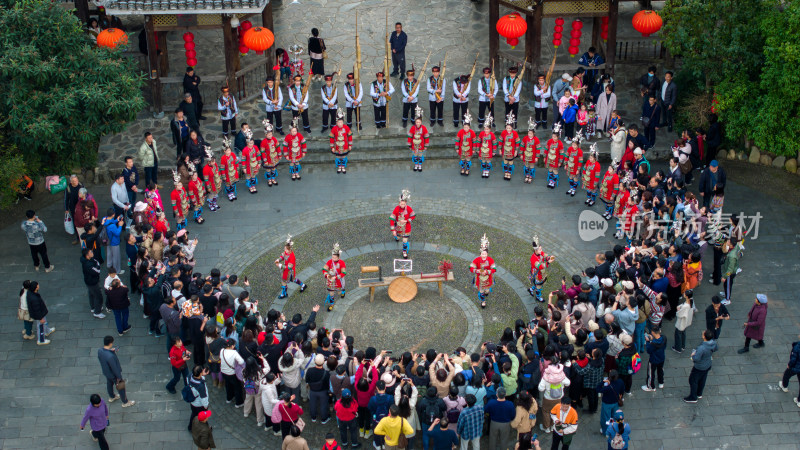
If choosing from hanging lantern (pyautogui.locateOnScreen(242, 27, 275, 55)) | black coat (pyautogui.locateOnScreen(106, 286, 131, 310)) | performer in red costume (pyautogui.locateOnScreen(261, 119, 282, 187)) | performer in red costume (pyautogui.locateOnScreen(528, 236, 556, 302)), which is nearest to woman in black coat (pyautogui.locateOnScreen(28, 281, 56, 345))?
black coat (pyautogui.locateOnScreen(106, 286, 131, 310))

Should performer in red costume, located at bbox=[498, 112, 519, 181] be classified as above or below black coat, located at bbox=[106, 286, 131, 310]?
above

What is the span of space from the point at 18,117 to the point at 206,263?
5284mm

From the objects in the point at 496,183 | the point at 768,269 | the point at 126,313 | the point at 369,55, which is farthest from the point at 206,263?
the point at 768,269

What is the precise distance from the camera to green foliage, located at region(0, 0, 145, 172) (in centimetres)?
2130

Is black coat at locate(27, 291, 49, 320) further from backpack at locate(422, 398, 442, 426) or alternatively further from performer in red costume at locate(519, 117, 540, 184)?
performer in red costume at locate(519, 117, 540, 184)

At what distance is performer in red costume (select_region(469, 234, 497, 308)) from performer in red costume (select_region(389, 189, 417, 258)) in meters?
2.00

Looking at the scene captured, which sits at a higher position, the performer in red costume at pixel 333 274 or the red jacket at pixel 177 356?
the performer in red costume at pixel 333 274

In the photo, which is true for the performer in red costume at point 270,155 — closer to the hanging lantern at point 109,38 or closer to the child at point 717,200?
the hanging lantern at point 109,38

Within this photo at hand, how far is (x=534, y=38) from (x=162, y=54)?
10.7 m

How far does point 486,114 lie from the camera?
88.6 ft

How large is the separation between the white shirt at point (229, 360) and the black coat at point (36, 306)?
442 cm

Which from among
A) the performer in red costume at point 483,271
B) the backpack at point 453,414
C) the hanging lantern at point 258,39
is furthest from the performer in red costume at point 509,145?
the backpack at point 453,414

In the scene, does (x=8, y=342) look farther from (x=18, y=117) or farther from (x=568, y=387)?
(x=568, y=387)

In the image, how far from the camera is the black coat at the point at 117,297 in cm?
1945
